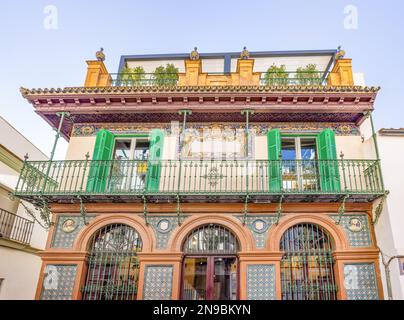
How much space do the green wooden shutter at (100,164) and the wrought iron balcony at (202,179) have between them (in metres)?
0.03

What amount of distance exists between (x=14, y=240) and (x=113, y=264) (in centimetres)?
484

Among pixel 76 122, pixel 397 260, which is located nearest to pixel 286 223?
pixel 397 260

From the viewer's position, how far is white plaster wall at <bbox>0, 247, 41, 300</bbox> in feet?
36.5

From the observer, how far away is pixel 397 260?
7703 mm

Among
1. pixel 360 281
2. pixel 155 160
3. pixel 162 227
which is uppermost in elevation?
pixel 155 160

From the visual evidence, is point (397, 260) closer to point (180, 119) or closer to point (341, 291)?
point (341, 291)

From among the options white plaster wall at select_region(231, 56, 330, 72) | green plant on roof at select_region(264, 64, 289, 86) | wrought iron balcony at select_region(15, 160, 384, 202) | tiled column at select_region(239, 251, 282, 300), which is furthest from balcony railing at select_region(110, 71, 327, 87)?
tiled column at select_region(239, 251, 282, 300)

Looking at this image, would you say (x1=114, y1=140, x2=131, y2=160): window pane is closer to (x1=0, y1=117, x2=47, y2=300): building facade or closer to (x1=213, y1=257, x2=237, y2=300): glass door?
(x1=0, y1=117, x2=47, y2=300): building facade

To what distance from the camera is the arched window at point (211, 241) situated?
29.5 ft

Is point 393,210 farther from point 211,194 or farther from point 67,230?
point 67,230

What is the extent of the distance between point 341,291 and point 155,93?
24.1 feet

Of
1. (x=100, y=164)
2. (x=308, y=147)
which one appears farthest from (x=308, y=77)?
(x=100, y=164)

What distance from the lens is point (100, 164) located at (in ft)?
31.8

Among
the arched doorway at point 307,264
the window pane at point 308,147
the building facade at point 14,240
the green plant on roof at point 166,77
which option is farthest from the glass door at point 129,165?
the window pane at point 308,147
